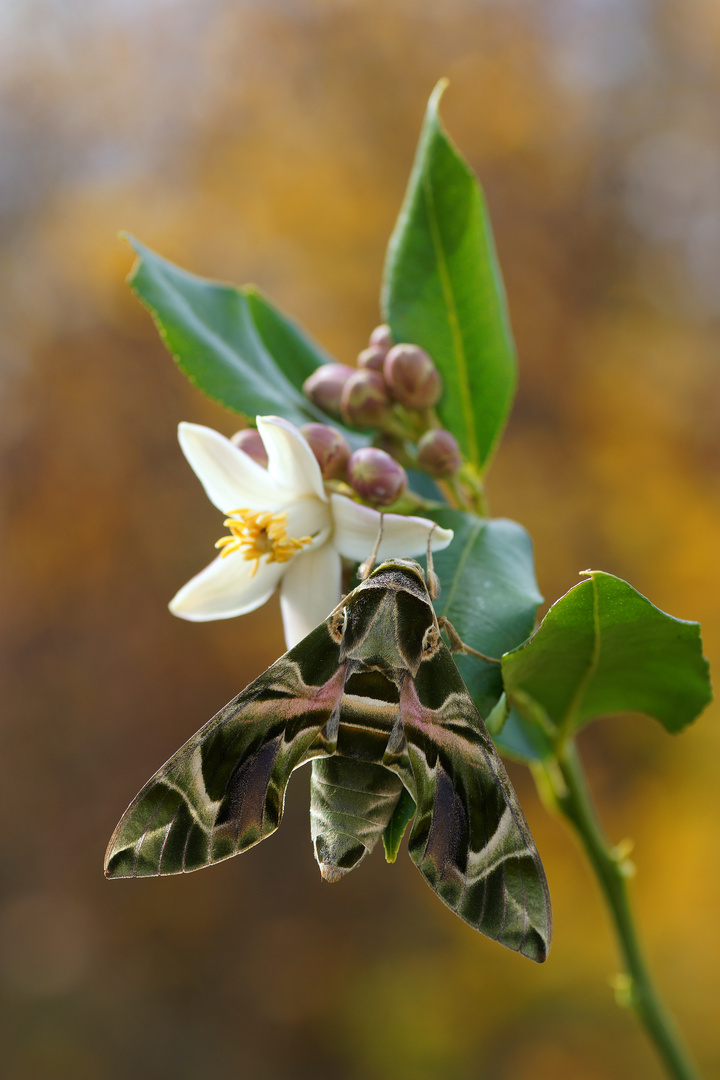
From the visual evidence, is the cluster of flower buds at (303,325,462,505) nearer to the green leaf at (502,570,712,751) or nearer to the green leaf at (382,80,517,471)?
the green leaf at (382,80,517,471)

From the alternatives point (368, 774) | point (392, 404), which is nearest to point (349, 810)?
point (368, 774)

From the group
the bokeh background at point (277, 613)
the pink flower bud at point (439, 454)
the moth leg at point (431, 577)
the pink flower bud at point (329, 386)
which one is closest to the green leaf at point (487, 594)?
the moth leg at point (431, 577)

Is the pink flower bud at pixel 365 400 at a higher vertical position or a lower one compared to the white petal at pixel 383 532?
higher

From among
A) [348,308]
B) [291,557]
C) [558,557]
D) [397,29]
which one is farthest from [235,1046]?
[397,29]

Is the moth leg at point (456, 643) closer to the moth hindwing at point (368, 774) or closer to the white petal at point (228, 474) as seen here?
the moth hindwing at point (368, 774)

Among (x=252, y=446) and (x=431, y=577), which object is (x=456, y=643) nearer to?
(x=431, y=577)

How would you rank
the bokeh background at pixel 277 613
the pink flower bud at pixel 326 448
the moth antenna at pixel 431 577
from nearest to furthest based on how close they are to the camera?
the moth antenna at pixel 431 577
the pink flower bud at pixel 326 448
the bokeh background at pixel 277 613
